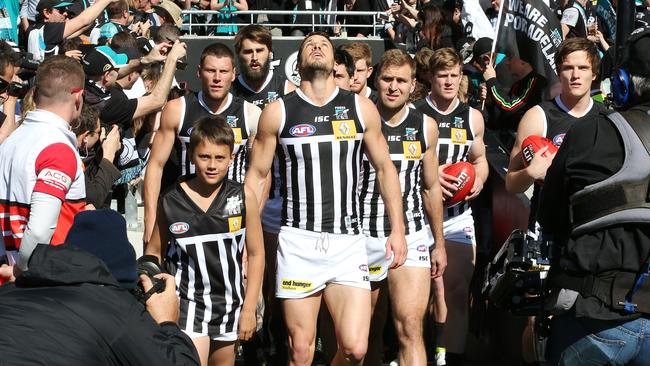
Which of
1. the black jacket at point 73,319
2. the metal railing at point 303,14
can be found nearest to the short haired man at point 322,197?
the black jacket at point 73,319

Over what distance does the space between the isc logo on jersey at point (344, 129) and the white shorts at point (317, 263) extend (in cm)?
65

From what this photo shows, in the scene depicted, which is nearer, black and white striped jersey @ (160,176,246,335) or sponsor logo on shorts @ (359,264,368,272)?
black and white striped jersey @ (160,176,246,335)

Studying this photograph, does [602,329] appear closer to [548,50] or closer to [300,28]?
[548,50]

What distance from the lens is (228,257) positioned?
6934 mm

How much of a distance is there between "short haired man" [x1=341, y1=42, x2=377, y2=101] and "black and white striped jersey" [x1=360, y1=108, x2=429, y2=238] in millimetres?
1169

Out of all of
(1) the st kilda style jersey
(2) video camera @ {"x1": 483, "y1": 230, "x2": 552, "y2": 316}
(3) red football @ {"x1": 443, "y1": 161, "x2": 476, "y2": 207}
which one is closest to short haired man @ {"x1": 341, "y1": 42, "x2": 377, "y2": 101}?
(1) the st kilda style jersey

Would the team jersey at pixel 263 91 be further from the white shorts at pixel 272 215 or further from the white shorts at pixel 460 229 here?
the white shorts at pixel 460 229

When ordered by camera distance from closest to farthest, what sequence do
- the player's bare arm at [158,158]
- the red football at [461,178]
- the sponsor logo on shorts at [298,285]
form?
the sponsor logo on shorts at [298,285]
the player's bare arm at [158,158]
the red football at [461,178]

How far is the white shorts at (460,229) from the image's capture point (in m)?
9.01

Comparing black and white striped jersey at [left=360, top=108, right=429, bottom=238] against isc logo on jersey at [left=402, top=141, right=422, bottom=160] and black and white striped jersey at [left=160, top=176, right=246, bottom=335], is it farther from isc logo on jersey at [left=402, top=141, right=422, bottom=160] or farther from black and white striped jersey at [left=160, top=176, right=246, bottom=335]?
black and white striped jersey at [left=160, top=176, right=246, bottom=335]

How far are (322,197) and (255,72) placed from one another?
1.97 m

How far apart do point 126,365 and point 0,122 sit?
4.92 meters

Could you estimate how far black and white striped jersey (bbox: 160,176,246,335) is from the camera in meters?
6.89

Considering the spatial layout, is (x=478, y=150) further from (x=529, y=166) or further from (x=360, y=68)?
(x=529, y=166)
